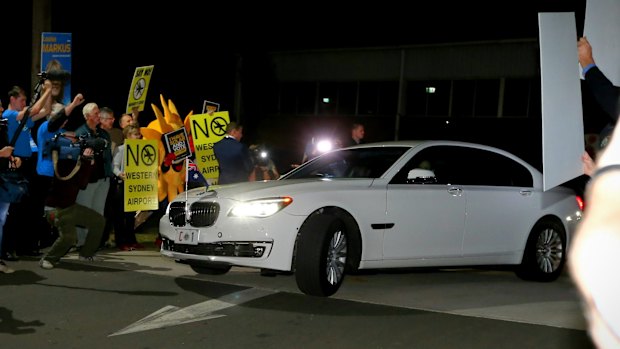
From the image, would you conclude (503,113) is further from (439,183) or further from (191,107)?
(439,183)

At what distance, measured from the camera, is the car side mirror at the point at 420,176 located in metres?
7.62

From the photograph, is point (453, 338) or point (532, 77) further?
point (532, 77)

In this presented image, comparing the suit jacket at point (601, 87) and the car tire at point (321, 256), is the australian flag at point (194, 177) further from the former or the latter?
the suit jacket at point (601, 87)

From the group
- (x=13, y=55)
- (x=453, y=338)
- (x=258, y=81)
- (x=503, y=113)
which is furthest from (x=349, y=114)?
(x=453, y=338)

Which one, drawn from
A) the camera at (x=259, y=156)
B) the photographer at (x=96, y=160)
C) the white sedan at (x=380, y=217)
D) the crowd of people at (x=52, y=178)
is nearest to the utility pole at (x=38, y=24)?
the crowd of people at (x=52, y=178)

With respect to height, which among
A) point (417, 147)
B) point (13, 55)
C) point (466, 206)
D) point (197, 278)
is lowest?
point (197, 278)

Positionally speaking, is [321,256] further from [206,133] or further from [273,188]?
[206,133]

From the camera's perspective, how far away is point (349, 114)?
1447 inches

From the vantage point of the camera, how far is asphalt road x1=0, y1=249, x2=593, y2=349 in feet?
18.1

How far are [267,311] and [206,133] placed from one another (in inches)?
223

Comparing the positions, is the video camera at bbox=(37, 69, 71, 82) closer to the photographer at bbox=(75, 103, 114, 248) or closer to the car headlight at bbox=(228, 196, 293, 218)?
the photographer at bbox=(75, 103, 114, 248)

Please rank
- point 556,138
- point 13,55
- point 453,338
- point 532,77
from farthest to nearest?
point 532,77, point 13,55, point 453,338, point 556,138

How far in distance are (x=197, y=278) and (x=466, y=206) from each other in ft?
9.39

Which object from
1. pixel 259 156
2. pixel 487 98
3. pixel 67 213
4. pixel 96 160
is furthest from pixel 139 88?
pixel 487 98
